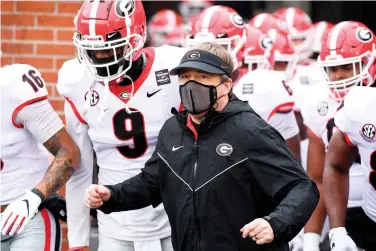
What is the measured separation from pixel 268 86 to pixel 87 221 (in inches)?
60.8

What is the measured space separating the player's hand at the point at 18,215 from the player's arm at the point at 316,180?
1723mm

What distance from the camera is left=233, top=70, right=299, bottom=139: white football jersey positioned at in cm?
629

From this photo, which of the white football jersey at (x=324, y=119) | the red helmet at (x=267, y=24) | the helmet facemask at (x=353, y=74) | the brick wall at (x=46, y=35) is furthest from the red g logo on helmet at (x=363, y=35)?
the red helmet at (x=267, y=24)

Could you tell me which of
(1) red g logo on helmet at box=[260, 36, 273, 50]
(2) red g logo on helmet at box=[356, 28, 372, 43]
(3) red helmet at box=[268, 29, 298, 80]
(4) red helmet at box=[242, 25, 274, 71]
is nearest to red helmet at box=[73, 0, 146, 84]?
(2) red g logo on helmet at box=[356, 28, 372, 43]

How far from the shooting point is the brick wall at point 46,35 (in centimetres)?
642

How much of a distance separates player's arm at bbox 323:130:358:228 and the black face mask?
1202 mm

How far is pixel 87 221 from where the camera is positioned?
17.9 feet

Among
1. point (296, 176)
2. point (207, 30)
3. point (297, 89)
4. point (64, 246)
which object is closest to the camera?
point (296, 176)

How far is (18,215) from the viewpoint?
4922 millimetres

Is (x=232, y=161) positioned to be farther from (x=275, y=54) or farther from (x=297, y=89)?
(x=297, y=89)

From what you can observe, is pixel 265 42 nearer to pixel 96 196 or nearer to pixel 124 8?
pixel 124 8

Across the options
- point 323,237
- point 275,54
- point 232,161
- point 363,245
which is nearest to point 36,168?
point 232,161

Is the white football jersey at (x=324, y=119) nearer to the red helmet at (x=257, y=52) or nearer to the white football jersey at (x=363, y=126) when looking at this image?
the white football jersey at (x=363, y=126)

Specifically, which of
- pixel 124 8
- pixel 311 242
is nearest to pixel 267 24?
pixel 311 242
